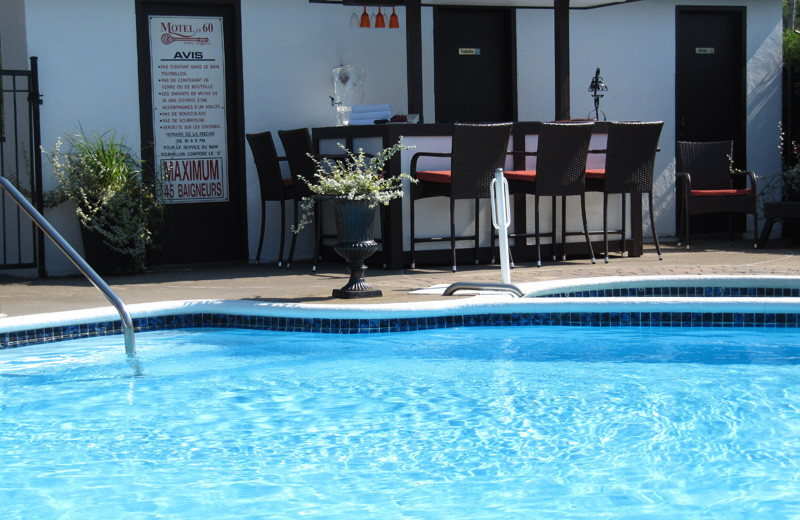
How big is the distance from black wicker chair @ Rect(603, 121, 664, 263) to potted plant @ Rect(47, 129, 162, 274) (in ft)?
11.7

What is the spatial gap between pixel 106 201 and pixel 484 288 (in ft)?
10.4

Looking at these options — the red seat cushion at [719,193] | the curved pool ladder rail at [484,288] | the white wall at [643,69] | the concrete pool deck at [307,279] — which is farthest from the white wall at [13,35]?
the red seat cushion at [719,193]

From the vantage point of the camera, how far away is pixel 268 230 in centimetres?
869

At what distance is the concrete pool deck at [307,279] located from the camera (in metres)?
6.23

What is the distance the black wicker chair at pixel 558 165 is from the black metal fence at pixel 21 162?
A: 12.1ft

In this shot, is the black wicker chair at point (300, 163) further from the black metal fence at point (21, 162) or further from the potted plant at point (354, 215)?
the black metal fence at point (21, 162)

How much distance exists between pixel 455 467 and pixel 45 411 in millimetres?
1933

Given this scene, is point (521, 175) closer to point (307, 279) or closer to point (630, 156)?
point (630, 156)

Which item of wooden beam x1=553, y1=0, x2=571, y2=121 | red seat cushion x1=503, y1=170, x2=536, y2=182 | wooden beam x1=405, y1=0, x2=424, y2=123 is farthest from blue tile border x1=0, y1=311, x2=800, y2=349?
wooden beam x1=553, y1=0, x2=571, y2=121

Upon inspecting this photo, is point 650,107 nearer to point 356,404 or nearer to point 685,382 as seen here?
point 685,382

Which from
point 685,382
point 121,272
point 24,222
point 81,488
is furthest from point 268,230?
point 81,488

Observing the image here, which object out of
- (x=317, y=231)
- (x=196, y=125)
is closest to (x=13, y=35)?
(x=196, y=125)

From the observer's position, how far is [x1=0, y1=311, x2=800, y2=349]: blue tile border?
5531 mm

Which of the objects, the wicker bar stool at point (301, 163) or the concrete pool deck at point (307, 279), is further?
the wicker bar stool at point (301, 163)
